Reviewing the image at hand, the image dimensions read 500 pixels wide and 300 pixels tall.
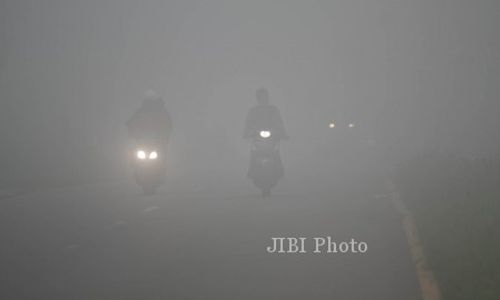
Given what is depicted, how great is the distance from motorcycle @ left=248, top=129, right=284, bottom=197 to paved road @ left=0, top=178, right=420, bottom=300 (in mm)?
434

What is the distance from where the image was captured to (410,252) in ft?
33.9

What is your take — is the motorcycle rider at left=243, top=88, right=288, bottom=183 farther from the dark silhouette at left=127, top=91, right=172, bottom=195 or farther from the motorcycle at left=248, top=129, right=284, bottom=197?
the dark silhouette at left=127, top=91, right=172, bottom=195

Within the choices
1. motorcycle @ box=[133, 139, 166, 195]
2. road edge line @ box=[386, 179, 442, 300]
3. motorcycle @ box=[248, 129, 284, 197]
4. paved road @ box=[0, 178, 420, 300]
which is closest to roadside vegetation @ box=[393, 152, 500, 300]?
road edge line @ box=[386, 179, 442, 300]

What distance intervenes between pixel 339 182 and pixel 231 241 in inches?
→ 474

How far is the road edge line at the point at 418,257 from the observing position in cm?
798

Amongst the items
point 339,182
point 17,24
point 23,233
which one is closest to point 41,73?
point 17,24

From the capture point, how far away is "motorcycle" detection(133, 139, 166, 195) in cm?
1744

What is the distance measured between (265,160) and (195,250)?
6.81 meters

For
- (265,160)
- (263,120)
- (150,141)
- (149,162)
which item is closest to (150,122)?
(150,141)

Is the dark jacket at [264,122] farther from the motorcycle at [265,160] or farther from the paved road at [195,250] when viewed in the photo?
the paved road at [195,250]

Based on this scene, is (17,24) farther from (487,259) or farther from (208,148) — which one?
(487,259)

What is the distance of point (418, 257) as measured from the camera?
9.79m

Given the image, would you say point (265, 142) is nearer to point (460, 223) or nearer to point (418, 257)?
point (460, 223)

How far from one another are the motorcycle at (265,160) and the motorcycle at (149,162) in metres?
2.03
